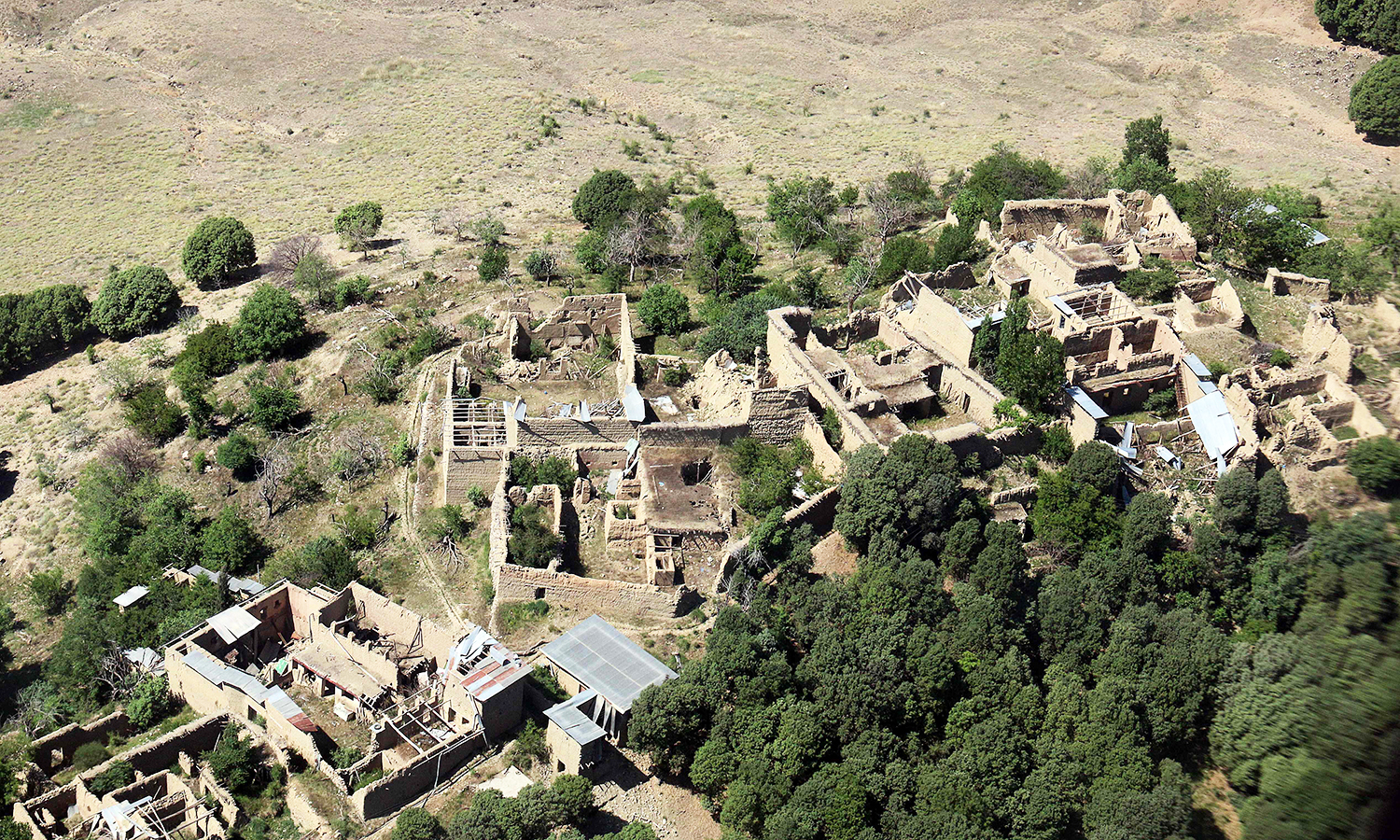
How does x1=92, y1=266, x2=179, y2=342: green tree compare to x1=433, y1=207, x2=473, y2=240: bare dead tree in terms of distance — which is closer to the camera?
x1=92, y1=266, x2=179, y2=342: green tree

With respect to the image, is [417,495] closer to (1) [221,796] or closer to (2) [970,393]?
(1) [221,796]

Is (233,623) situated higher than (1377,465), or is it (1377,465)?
(1377,465)

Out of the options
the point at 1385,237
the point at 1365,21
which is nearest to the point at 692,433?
the point at 1385,237

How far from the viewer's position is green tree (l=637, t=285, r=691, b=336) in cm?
5006

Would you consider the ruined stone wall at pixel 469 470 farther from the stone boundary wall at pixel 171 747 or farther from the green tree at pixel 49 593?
the green tree at pixel 49 593

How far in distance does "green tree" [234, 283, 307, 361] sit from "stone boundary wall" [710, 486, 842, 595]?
84.3ft

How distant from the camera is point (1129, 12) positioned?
96.5 metres

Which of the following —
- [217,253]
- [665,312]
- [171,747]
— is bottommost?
[217,253]

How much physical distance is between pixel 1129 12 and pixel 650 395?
70.0m

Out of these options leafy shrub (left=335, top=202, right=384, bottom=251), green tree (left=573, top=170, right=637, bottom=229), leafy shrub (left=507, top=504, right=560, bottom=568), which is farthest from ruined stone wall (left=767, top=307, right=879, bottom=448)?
leafy shrub (left=335, top=202, right=384, bottom=251)

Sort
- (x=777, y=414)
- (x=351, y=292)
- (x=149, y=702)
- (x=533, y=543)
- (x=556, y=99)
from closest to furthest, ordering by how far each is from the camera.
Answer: (x=149, y=702)
(x=533, y=543)
(x=777, y=414)
(x=351, y=292)
(x=556, y=99)

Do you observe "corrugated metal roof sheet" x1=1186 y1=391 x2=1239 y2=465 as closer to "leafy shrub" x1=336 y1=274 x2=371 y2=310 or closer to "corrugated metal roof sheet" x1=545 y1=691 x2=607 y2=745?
"corrugated metal roof sheet" x1=545 y1=691 x2=607 y2=745

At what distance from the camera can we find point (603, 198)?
64.9 m

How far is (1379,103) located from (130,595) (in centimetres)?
7050
